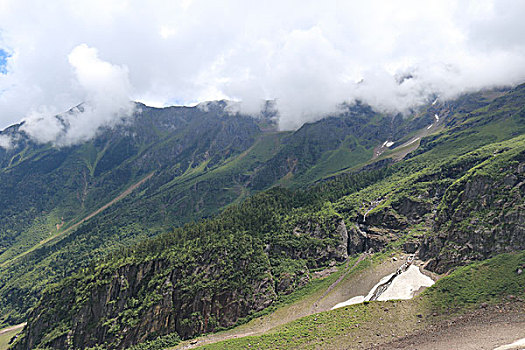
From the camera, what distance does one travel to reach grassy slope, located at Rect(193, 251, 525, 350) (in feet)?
211

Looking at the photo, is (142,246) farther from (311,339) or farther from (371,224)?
(371,224)

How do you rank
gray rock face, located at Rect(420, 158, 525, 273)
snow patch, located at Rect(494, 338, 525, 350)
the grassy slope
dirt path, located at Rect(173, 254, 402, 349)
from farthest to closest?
dirt path, located at Rect(173, 254, 402, 349)
gray rock face, located at Rect(420, 158, 525, 273)
the grassy slope
snow patch, located at Rect(494, 338, 525, 350)

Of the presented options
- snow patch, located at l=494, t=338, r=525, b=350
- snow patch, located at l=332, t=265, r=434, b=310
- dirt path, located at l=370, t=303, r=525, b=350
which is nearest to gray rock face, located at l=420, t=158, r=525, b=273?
snow patch, located at l=332, t=265, r=434, b=310

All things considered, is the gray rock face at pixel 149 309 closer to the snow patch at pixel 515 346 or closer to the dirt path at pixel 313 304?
the dirt path at pixel 313 304

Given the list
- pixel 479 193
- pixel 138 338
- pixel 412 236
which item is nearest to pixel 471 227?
A: pixel 479 193

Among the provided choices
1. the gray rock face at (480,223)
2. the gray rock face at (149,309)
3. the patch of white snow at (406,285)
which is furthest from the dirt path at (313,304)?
the gray rock face at (480,223)

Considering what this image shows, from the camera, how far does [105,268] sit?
121 meters

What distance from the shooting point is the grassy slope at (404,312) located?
211 ft

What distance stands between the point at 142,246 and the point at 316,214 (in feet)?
266

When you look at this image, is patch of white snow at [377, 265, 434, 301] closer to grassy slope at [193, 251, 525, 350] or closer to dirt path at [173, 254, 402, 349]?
grassy slope at [193, 251, 525, 350]

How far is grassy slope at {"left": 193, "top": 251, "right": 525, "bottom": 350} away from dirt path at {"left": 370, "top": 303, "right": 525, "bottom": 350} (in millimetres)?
2671

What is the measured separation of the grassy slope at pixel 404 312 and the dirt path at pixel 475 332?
8.76 ft

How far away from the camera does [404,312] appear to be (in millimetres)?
68875

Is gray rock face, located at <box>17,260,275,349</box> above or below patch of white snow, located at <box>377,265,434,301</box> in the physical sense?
above
